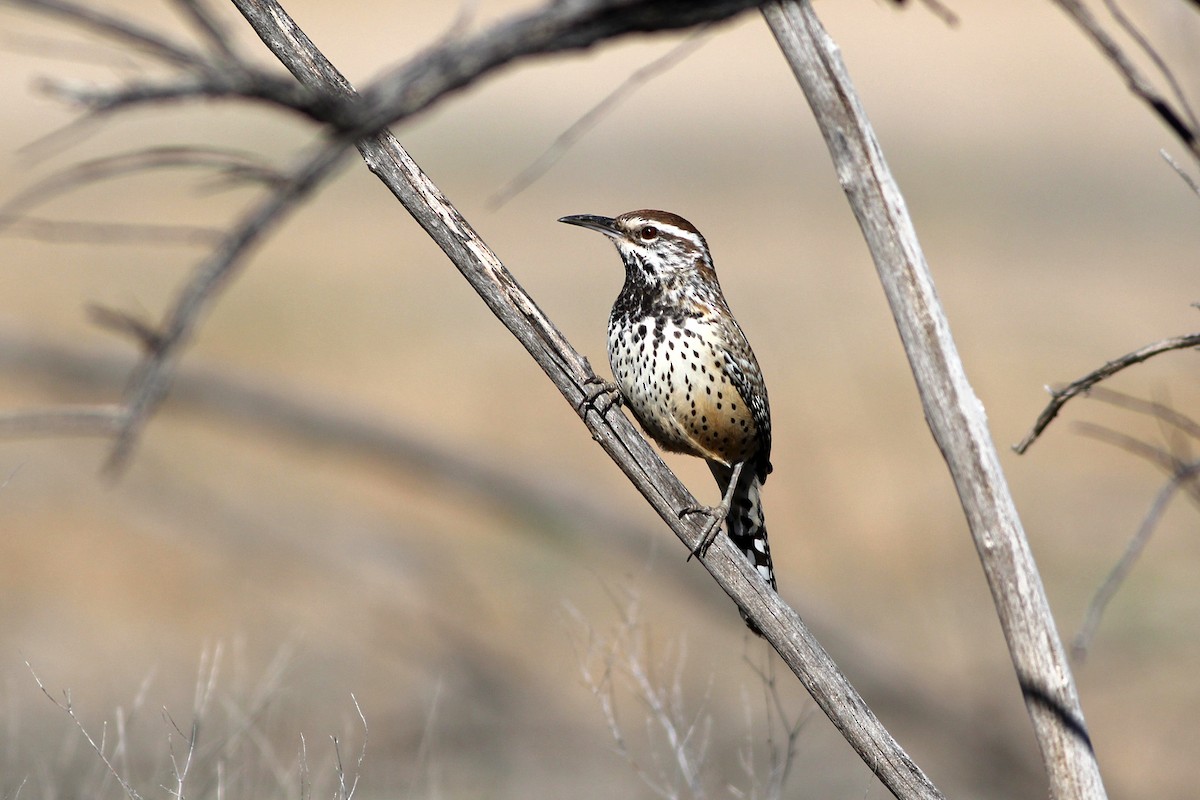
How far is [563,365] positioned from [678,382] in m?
1.31

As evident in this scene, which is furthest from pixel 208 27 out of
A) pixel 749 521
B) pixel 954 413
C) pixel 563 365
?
pixel 749 521

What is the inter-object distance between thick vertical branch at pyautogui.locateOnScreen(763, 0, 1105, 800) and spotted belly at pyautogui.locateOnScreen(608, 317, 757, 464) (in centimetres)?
161

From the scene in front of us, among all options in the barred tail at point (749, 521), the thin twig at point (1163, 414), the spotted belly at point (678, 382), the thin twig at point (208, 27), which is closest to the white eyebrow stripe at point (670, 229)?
the spotted belly at point (678, 382)

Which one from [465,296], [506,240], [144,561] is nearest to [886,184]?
[144,561]

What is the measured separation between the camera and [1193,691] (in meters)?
7.54

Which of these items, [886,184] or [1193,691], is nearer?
[886,184]

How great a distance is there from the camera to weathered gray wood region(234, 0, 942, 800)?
6.44 feet

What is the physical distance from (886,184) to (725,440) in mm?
1896

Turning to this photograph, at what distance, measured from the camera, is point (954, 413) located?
178 cm

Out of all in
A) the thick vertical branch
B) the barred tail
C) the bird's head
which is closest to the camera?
the thick vertical branch

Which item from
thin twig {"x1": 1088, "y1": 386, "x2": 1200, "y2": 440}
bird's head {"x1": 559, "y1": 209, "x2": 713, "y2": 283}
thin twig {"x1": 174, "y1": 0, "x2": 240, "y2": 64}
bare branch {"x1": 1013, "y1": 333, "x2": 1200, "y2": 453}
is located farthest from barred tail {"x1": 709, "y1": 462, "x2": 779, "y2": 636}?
thin twig {"x1": 174, "y1": 0, "x2": 240, "y2": 64}

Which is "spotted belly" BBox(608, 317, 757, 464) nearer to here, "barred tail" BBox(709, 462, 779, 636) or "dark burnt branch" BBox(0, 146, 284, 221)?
"barred tail" BBox(709, 462, 779, 636)

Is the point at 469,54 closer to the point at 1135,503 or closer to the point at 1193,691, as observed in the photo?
the point at 1193,691

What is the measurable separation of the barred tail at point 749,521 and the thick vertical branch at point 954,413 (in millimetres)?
1875
